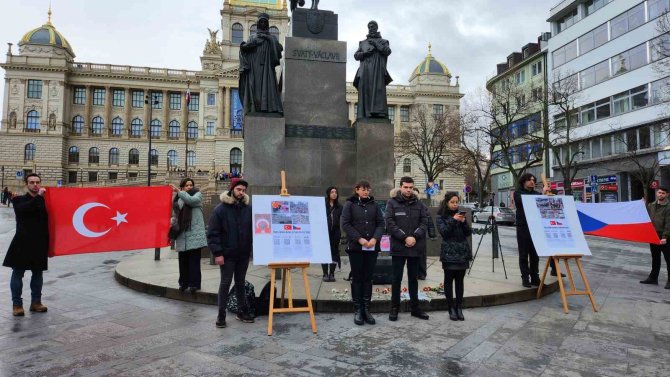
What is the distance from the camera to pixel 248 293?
6.33 metres

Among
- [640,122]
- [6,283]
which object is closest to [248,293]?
[6,283]

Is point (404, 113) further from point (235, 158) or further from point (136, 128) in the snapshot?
point (136, 128)

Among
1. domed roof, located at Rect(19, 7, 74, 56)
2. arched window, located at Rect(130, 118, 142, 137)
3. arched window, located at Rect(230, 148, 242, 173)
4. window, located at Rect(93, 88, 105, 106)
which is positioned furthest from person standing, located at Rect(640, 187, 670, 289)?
domed roof, located at Rect(19, 7, 74, 56)

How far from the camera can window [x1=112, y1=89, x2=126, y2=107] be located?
3260 inches

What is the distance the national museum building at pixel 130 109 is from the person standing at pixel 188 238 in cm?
6819

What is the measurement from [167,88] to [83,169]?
20.9 meters

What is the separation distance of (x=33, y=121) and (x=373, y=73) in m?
83.9

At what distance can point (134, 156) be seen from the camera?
8131 cm

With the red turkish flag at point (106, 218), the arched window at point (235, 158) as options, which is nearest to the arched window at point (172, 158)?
the arched window at point (235, 158)

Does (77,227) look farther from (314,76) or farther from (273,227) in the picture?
(314,76)

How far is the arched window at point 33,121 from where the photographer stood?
75500mm

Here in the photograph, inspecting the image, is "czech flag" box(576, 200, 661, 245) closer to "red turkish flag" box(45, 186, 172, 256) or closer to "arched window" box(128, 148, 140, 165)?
"red turkish flag" box(45, 186, 172, 256)

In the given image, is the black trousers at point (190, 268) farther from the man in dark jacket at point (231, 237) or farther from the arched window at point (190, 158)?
the arched window at point (190, 158)

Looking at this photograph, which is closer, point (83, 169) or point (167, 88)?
point (83, 169)
